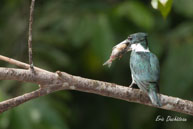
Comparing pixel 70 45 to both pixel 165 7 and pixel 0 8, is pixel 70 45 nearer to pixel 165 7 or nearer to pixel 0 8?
pixel 0 8

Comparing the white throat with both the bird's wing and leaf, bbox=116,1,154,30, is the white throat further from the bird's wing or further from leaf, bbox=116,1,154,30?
leaf, bbox=116,1,154,30

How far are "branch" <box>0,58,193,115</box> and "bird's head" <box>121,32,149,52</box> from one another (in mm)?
1050

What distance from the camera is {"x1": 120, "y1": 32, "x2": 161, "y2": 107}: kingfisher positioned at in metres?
3.53

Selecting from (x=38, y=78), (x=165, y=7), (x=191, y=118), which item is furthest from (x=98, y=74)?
(x=165, y=7)

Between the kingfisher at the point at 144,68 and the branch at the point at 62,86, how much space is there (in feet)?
0.52

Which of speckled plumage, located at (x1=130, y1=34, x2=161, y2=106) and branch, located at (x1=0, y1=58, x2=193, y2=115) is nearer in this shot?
branch, located at (x1=0, y1=58, x2=193, y2=115)

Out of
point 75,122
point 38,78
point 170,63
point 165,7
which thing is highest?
point 165,7

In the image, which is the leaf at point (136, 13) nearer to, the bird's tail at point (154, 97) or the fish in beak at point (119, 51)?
the fish in beak at point (119, 51)

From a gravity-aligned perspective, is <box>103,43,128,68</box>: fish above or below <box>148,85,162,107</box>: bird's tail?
above

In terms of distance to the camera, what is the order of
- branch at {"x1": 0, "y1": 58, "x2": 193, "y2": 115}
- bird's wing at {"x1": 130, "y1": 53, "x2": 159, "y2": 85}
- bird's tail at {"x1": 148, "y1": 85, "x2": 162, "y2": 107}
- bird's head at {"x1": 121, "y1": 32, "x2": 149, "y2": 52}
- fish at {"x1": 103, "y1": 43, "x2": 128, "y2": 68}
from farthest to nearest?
bird's head at {"x1": 121, "y1": 32, "x2": 149, "y2": 52} < fish at {"x1": 103, "y1": 43, "x2": 128, "y2": 68} < bird's wing at {"x1": 130, "y1": 53, "x2": 159, "y2": 85} < bird's tail at {"x1": 148, "y1": 85, "x2": 162, "y2": 107} < branch at {"x1": 0, "y1": 58, "x2": 193, "y2": 115}

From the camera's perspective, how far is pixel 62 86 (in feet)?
10.00

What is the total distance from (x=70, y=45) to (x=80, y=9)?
0.54 metres

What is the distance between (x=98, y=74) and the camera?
6660 mm

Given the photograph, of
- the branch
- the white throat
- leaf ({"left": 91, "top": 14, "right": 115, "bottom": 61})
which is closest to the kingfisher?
the white throat
